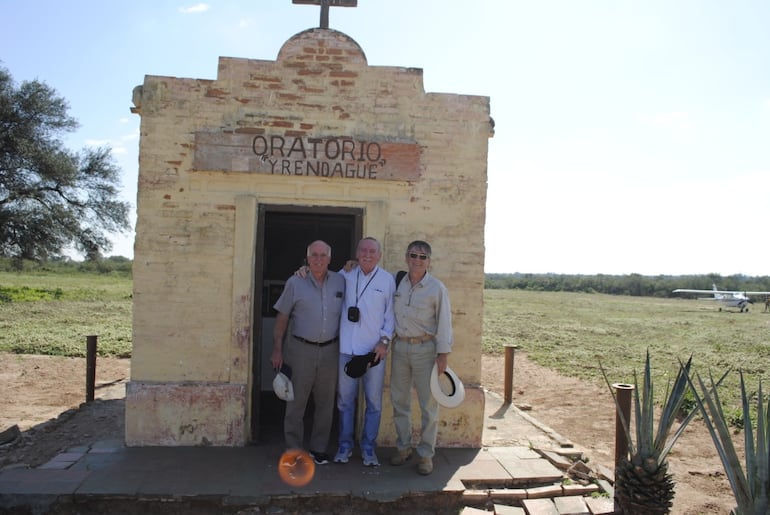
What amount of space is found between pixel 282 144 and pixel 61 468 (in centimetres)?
372

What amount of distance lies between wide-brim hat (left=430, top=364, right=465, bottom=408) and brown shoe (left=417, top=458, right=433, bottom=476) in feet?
2.03

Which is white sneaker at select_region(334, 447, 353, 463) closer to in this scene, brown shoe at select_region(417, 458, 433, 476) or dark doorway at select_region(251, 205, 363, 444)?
brown shoe at select_region(417, 458, 433, 476)

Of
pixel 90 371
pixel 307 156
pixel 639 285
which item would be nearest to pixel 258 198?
pixel 307 156

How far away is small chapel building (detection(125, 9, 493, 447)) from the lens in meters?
5.69

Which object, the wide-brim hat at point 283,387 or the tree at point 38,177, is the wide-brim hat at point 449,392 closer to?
the wide-brim hat at point 283,387

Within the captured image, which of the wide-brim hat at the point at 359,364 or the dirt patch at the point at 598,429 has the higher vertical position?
the wide-brim hat at the point at 359,364

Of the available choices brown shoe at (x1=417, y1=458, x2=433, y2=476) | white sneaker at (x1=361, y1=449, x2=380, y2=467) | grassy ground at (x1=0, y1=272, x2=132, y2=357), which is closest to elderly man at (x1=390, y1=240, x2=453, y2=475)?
brown shoe at (x1=417, y1=458, x2=433, y2=476)

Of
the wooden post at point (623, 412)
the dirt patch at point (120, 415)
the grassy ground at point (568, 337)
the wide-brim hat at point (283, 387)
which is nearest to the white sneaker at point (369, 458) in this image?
the wide-brim hat at point (283, 387)

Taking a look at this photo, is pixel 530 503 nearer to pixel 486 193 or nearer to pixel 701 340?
pixel 486 193

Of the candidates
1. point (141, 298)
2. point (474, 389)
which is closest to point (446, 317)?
point (474, 389)

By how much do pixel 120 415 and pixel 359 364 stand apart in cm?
408

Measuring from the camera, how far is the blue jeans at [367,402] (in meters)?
5.21

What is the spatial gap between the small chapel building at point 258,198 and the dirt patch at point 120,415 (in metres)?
1.46

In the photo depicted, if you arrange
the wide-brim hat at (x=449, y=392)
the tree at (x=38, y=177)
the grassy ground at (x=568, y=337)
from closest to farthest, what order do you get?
the wide-brim hat at (x=449, y=392), the grassy ground at (x=568, y=337), the tree at (x=38, y=177)
